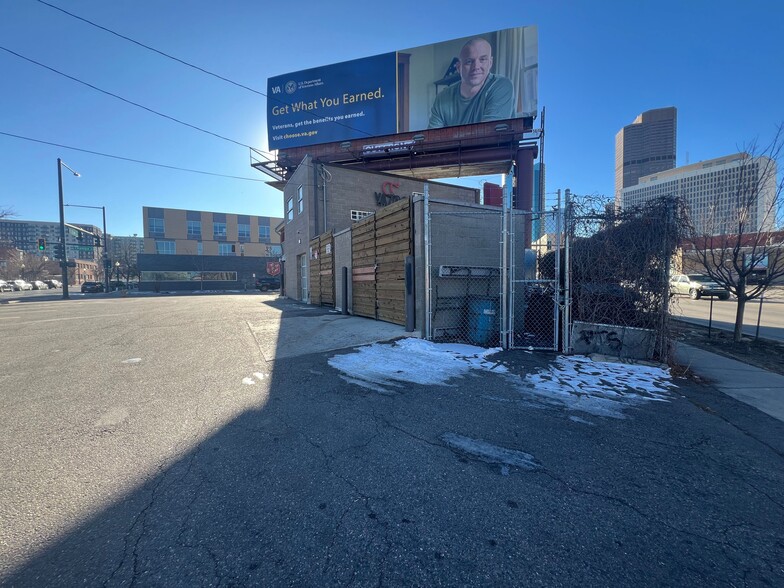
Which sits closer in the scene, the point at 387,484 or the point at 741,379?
the point at 387,484

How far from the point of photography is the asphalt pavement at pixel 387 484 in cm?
179

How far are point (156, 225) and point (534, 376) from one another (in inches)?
3077

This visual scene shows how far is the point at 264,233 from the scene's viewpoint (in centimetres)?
7519

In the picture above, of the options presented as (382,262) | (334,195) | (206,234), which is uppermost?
(206,234)

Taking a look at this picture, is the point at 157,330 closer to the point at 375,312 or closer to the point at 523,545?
the point at 375,312

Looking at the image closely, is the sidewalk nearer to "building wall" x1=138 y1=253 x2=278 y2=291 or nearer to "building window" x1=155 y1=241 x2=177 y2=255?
"building wall" x1=138 y1=253 x2=278 y2=291

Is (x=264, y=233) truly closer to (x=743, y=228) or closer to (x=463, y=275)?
(x=463, y=275)

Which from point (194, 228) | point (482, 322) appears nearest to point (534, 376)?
point (482, 322)

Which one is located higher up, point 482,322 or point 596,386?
point 482,322

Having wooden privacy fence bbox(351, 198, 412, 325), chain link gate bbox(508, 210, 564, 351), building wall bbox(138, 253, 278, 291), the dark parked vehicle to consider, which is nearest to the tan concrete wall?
building wall bbox(138, 253, 278, 291)

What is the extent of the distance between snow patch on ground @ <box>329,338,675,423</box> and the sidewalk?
28.5 inches

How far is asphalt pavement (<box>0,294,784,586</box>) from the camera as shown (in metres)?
1.79

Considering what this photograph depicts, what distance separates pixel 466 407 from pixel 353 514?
210 centimetres

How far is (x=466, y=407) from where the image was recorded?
3.93 m
